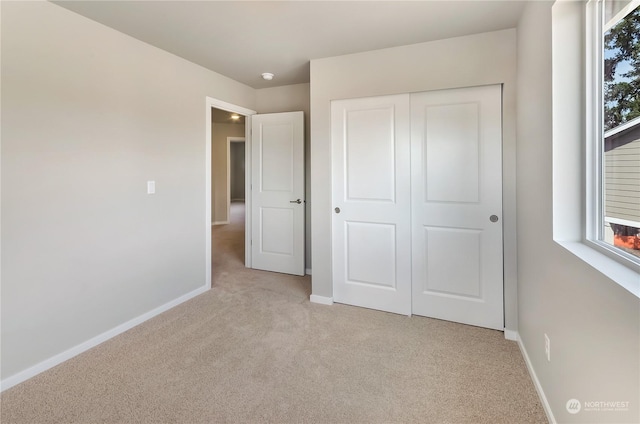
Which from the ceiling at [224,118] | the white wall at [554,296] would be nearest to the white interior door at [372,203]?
the white wall at [554,296]

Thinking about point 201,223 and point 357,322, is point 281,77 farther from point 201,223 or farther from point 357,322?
point 357,322

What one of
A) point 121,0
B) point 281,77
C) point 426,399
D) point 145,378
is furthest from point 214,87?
point 426,399

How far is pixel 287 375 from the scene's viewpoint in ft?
6.25

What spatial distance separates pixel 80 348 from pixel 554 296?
2950mm

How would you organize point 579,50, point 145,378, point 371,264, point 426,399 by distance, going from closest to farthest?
point 579,50 < point 426,399 < point 145,378 < point 371,264

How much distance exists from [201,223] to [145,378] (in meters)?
1.68

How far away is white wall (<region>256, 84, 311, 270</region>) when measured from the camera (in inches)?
150

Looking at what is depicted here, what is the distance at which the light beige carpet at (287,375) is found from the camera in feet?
5.26

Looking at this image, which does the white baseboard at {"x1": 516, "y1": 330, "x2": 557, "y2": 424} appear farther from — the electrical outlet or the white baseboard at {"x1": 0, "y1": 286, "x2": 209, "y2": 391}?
the white baseboard at {"x1": 0, "y1": 286, "x2": 209, "y2": 391}

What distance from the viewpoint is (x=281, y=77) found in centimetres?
356

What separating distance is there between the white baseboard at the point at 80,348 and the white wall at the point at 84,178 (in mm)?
32

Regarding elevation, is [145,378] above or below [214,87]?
below

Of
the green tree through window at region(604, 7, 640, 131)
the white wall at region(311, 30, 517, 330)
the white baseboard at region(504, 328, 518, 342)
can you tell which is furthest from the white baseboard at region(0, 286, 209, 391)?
the green tree through window at region(604, 7, 640, 131)

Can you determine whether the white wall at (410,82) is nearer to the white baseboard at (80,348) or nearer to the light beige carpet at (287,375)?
the light beige carpet at (287,375)
